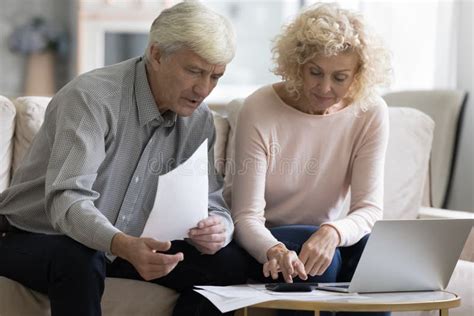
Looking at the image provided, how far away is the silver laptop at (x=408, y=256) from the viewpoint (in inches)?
70.8

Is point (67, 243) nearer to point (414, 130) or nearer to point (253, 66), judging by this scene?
point (414, 130)

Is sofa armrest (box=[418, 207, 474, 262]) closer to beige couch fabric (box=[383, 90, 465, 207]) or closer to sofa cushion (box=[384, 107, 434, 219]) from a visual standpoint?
sofa cushion (box=[384, 107, 434, 219])

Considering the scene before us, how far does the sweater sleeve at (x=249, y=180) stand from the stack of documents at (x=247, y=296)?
10.5 inches

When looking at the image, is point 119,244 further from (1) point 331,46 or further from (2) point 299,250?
(1) point 331,46

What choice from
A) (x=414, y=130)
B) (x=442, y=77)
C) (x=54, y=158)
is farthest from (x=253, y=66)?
(x=54, y=158)

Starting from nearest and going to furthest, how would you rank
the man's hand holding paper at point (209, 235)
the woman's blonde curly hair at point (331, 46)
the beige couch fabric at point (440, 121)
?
the man's hand holding paper at point (209, 235), the woman's blonde curly hair at point (331, 46), the beige couch fabric at point (440, 121)

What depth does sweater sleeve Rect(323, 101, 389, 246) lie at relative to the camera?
7.26 feet

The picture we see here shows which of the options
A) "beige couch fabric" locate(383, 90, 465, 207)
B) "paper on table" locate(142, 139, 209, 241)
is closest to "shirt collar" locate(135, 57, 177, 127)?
"paper on table" locate(142, 139, 209, 241)

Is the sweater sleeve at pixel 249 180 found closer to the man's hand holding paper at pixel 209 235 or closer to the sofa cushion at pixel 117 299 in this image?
the man's hand holding paper at pixel 209 235

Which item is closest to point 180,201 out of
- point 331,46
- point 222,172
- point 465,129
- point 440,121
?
point 331,46

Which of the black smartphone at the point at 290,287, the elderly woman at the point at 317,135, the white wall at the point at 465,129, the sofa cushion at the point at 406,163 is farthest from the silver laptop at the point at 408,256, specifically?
the white wall at the point at 465,129

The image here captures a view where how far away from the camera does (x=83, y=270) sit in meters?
1.78

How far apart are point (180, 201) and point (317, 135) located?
59cm

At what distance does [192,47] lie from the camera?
77.8 inches
